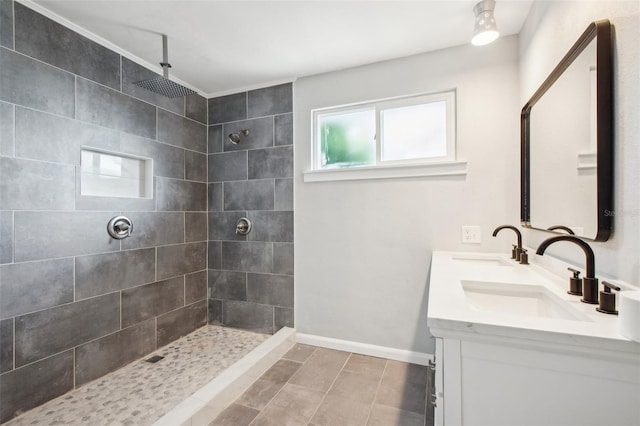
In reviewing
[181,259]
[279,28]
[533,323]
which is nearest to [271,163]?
[279,28]

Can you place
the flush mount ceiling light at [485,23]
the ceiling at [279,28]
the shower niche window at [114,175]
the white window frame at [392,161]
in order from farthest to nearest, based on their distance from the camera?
the white window frame at [392,161]
the shower niche window at [114,175]
the ceiling at [279,28]
the flush mount ceiling light at [485,23]

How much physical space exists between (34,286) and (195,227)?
1195 millimetres

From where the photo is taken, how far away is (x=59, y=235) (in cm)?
167

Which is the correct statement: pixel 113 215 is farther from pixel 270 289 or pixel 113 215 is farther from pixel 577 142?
pixel 577 142

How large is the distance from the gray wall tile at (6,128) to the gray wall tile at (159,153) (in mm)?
587

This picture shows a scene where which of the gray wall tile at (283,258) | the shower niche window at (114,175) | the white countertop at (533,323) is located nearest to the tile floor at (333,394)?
the gray wall tile at (283,258)

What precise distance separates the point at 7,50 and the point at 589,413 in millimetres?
2797

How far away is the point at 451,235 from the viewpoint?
198 centimetres

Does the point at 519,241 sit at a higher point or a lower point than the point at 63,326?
higher

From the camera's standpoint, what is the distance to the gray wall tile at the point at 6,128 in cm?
145

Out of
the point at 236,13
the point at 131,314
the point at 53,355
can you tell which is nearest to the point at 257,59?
the point at 236,13

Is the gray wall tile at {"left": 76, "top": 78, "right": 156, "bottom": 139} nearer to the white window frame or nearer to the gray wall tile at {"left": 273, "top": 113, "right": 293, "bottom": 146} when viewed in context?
the gray wall tile at {"left": 273, "top": 113, "right": 293, "bottom": 146}

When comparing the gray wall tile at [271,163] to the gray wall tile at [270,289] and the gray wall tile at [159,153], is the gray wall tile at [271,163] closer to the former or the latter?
the gray wall tile at [159,153]

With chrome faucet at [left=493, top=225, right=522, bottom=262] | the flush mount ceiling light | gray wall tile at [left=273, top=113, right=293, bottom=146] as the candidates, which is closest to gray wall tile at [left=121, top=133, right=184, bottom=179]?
gray wall tile at [left=273, top=113, right=293, bottom=146]
